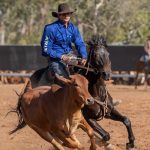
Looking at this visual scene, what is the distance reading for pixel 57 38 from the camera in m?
10.5

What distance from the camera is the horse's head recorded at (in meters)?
9.85

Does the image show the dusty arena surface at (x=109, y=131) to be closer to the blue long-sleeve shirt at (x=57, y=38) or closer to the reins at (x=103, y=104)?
the reins at (x=103, y=104)

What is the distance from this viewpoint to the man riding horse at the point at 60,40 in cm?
1039

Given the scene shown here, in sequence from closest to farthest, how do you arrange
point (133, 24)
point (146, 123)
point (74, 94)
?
point (74, 94) < point (146, 123) < point (133, 24)

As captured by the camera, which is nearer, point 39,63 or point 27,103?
point 27,103

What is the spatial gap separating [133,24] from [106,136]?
109 feet

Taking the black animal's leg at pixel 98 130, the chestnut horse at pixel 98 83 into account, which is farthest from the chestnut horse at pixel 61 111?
the black animal's leg at pixel 98 130

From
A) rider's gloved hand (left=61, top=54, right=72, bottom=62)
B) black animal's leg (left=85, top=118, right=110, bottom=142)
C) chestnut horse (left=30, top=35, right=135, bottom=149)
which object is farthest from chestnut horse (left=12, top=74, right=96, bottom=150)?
black animal's leg (left=85, top=118, right=110, bottom=142)

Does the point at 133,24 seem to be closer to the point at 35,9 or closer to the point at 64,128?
the point at 35,9

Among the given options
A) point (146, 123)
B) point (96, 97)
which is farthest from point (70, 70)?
point (146, 123)

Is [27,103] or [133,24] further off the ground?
[27,103]

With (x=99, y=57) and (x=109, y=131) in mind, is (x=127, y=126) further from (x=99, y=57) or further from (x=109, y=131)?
(x=109, y=131)

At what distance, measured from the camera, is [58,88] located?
30.9 feet

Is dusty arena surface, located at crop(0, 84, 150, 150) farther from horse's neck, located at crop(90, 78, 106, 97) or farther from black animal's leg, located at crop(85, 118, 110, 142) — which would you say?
horse's neck, located at crop(90, 78, 106, 97)
